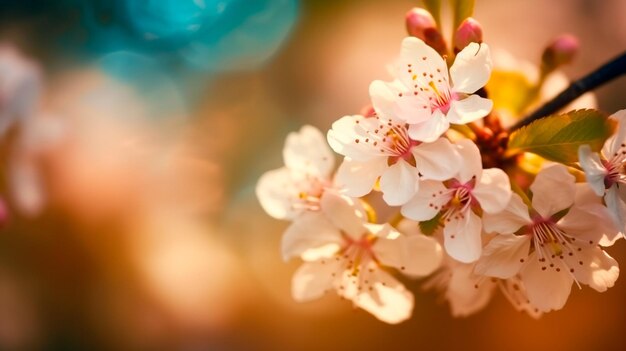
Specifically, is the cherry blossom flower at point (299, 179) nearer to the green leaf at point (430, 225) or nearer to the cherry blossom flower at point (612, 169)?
the green leaf at point (430, 225)

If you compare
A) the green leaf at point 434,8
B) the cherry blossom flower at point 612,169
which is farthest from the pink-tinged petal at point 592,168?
the green leaf at point 434,8

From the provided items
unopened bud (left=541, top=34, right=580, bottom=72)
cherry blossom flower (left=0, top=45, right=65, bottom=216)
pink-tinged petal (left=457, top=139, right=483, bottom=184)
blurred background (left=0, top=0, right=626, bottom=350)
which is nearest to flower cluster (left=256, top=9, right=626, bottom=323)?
pink-tinged petal (left=457, top=139, right=483, bottom=184)

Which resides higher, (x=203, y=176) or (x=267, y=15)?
(x=267, y=15)

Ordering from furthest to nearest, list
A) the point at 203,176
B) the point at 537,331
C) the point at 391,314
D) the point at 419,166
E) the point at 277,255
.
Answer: the point at 203,176 → the point at 277,255 → the point at 537,331 → the point at 391,314 → the point at 419,166

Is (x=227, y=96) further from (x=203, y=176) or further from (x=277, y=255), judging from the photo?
(x=277, y=255)

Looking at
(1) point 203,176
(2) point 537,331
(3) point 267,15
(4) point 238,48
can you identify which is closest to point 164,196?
Answer: (1) point 203,176

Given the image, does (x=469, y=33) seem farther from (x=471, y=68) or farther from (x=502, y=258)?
(x=502, y=258)
